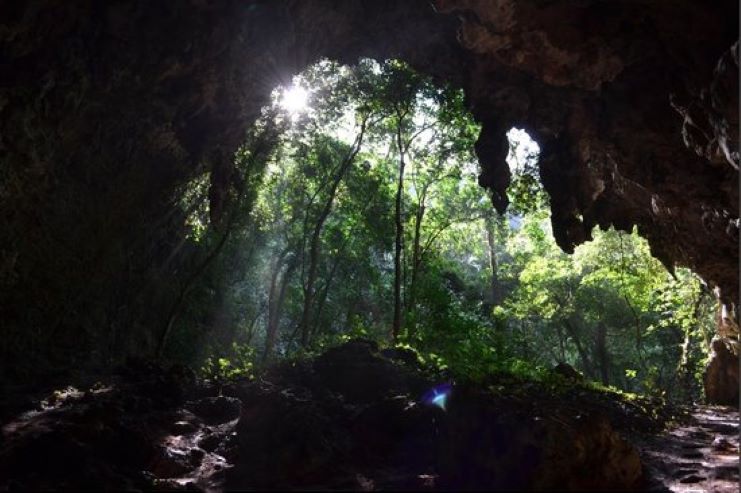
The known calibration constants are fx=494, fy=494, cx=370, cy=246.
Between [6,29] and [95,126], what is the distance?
12.6 ft

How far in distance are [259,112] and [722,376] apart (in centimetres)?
1837

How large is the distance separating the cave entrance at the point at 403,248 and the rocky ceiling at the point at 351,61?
2844mm

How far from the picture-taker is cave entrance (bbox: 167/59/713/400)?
1742cm

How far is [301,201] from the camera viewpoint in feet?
86.3

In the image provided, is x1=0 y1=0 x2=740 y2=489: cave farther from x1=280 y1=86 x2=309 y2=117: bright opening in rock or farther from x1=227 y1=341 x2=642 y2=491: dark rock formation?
x1=280 y1=86 x2=309 y2=117: bright opening in rock

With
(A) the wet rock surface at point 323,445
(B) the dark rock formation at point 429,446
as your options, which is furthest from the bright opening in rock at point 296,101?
(B) the dark rock formation at point 429,446

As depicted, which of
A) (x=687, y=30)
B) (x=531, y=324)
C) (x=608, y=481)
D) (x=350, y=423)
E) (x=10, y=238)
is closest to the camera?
(x=608, y=481)

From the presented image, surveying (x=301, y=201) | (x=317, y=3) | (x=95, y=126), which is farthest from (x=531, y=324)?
(x=95, y=126)

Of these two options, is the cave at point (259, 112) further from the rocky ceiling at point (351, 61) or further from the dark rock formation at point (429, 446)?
the dark rock formation at point (429, 446)

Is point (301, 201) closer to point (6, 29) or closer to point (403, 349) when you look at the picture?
point (403, 349)

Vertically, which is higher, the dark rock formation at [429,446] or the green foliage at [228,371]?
the green foliage at [228,371]

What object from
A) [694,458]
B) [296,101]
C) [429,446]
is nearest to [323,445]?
[429,446]

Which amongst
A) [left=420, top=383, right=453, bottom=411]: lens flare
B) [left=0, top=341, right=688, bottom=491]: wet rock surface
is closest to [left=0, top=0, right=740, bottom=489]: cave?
[left=0, top=341, right=688, bottom=491]: wet rock surface

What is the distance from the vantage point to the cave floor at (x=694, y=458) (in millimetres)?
5742
